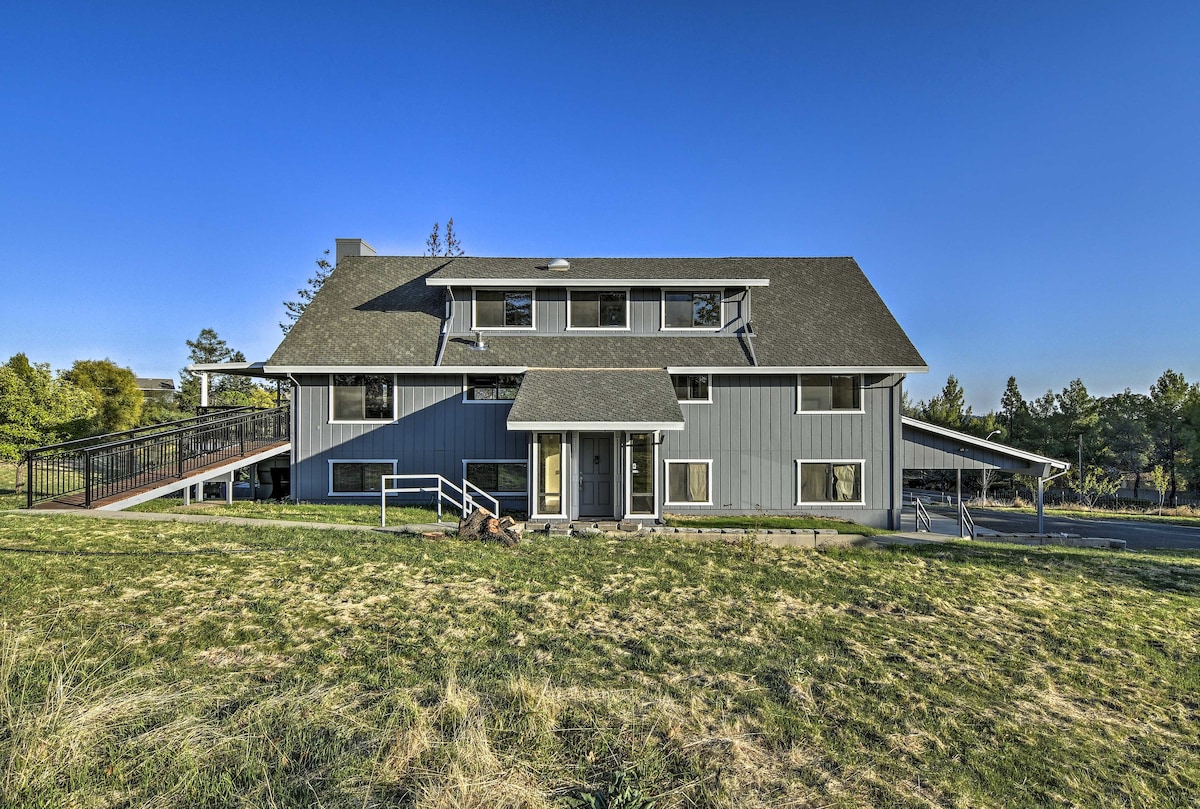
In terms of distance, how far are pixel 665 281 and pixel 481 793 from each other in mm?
14482

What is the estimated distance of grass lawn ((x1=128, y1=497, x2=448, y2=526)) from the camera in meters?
13.1

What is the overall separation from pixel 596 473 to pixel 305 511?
24.1 ft

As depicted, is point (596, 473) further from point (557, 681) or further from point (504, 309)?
point (557, 681)

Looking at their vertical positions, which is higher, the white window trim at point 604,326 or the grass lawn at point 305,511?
the white window trim at point 604,326

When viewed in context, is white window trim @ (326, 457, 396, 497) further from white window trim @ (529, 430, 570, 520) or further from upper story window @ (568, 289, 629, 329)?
upper story window @ (568, 289, 629, 329)

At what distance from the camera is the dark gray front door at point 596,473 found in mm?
15070

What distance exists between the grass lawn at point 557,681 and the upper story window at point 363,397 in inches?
242

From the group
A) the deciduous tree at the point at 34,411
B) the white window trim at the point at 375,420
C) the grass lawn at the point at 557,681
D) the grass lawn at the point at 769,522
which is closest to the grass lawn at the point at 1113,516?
the grass lawn at the point at 769,522

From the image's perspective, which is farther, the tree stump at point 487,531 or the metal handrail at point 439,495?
the metal handrail at point 439,495

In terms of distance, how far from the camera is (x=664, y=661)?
20.2 feet

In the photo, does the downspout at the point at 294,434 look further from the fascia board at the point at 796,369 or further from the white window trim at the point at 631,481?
the fascia board at the point at 796,369

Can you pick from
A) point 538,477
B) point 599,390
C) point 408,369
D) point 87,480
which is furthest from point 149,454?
point 599,390

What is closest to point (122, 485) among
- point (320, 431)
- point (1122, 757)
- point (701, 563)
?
point (320, 431)

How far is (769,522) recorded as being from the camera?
47.4ft
